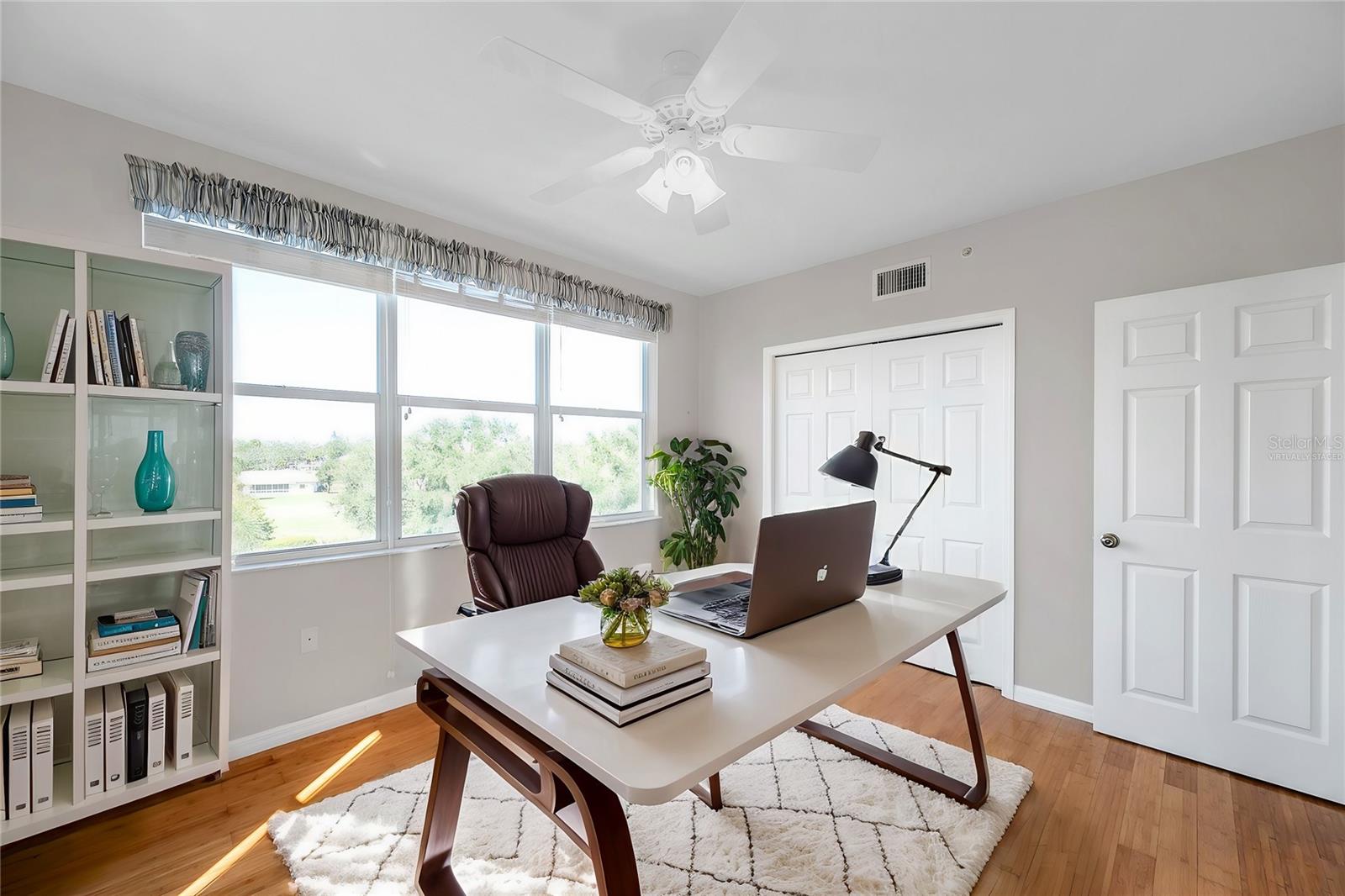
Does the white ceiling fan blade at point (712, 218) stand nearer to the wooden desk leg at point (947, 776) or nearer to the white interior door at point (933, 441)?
the wooden desk leg at point (947, 776)

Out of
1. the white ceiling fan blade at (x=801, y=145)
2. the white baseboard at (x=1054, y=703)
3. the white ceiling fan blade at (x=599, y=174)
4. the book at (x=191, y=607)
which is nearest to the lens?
the white ceiling fan blade at (x=801, y=145)

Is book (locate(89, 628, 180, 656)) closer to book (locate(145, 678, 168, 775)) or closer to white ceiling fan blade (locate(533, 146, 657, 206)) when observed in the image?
book (locate(145, 678, 168, 775))

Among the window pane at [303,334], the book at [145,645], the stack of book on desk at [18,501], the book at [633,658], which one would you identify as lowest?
the book at [145,645]

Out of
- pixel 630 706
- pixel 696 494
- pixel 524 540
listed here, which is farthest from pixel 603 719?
pixel 696 494

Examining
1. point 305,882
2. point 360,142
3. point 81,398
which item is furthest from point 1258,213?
point 81,398

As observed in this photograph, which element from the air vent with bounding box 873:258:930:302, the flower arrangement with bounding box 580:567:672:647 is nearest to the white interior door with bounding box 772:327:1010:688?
the air vent with bounding box 873:258:930:302

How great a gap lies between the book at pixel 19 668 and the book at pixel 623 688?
1.94 m

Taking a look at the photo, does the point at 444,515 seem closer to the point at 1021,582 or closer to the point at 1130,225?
the point at 1021,582

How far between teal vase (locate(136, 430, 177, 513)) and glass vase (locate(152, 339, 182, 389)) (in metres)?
0.18

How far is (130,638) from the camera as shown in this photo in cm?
193

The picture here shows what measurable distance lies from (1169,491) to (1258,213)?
3.83ft

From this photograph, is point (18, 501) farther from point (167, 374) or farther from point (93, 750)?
point (93, 750)

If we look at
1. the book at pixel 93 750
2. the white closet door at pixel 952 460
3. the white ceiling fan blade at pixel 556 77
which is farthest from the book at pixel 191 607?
the white closet door at pixel 952 460

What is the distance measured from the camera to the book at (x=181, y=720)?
2.00 meters
